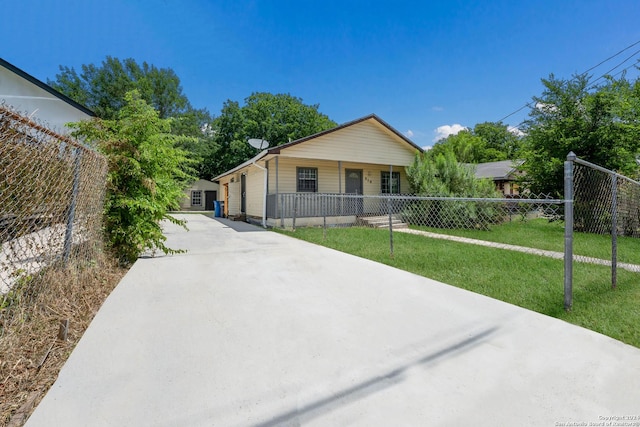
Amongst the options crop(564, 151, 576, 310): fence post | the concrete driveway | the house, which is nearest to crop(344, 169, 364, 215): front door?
the house

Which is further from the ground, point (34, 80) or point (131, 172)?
point (34, 80)

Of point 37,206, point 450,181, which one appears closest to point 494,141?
point 450,181

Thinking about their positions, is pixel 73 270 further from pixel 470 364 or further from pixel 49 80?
pixel 49 80

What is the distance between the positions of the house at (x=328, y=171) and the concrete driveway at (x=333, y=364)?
287 inches

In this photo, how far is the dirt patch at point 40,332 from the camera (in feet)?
5.34

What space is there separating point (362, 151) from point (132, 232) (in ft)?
31.9

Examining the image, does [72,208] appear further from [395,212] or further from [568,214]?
[395,212]

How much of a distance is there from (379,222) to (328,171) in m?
3.47

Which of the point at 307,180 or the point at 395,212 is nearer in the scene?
the point at 395,212

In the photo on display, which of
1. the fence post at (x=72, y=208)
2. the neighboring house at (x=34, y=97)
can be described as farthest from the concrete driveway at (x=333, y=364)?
the neighboring house at (x=34, y=97)

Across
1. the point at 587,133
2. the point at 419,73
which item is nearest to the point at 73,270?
the point at 587,133

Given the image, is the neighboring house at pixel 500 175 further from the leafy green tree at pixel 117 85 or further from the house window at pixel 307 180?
the leafy green tree at pixel 117 85

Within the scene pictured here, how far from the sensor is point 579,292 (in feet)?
11.8

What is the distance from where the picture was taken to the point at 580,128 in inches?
379
